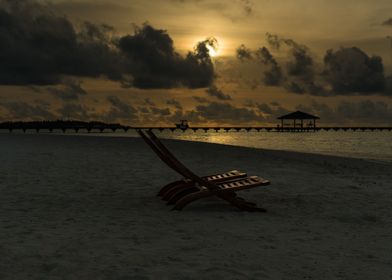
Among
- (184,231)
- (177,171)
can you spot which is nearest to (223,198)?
(177,171)

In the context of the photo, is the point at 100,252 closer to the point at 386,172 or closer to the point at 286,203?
the point at 286,203

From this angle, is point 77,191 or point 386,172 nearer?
point 77,191

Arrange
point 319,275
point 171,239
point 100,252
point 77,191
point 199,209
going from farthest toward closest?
point 77,191 → point 199,209 → point 171,239 → point 100,252 → point 319,275

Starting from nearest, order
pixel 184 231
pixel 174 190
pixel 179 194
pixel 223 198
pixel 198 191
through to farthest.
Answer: pixel 184 231 → pixel 223 198 → pixel 198 191 → pixel 179 194 → pixel 174 190

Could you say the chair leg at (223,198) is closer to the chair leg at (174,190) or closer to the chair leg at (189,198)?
the chair leg at (189,198)

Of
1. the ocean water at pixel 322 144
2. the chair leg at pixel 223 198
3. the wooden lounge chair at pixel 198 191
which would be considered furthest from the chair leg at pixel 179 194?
the ocean water at pixel 322 144

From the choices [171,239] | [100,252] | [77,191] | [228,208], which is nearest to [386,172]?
[228,208]

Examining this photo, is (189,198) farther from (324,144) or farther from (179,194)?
(324,144)

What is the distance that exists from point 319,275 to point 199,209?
3.65m

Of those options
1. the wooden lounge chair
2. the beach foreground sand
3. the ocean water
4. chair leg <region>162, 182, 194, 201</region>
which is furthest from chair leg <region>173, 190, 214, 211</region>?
the ocean water

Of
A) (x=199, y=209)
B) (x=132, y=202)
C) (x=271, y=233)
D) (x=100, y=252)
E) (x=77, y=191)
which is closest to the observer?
(x=100, y=252)

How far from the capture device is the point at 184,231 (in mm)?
6348

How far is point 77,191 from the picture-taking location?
32.1 ft

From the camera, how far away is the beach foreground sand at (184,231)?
15.5ft
